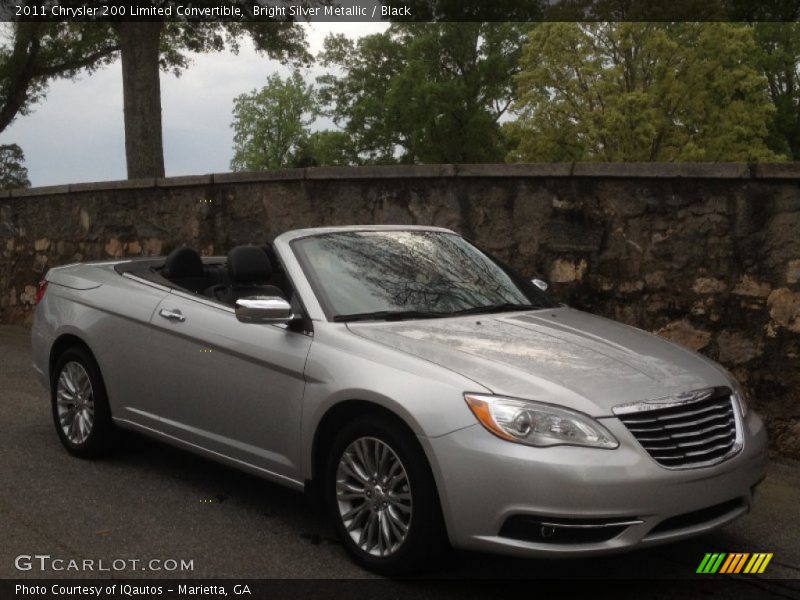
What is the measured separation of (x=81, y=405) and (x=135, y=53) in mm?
11658

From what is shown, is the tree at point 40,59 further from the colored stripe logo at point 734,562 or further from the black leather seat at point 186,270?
the colored stripe logo at point 734,562

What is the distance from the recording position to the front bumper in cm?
402

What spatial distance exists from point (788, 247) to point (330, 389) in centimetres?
394

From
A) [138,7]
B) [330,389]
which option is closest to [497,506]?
[330,389]

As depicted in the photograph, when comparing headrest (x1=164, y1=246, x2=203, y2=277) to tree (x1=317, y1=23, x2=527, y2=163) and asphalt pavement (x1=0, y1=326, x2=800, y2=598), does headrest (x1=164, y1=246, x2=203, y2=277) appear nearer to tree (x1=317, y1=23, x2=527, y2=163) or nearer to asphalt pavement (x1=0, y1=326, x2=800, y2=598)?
asphalt pavement (x1=0, y1=326, x2=800, y2=598)

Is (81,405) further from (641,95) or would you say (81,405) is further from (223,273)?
(641,95)

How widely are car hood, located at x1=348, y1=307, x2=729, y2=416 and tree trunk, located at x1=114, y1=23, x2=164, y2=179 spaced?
40.7 feet

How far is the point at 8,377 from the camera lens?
996 centimetres

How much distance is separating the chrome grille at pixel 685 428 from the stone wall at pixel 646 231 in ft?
9.68

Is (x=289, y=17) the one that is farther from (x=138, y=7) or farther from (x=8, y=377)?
(x=8, y=377)

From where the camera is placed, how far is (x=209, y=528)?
5.19 m

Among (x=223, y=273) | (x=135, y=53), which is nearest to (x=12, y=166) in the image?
(x=135, y=53)

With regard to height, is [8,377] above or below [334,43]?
below

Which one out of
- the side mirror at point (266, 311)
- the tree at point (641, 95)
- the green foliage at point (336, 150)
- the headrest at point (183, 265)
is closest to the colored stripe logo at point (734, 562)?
the side mirror at point (266, 311)
